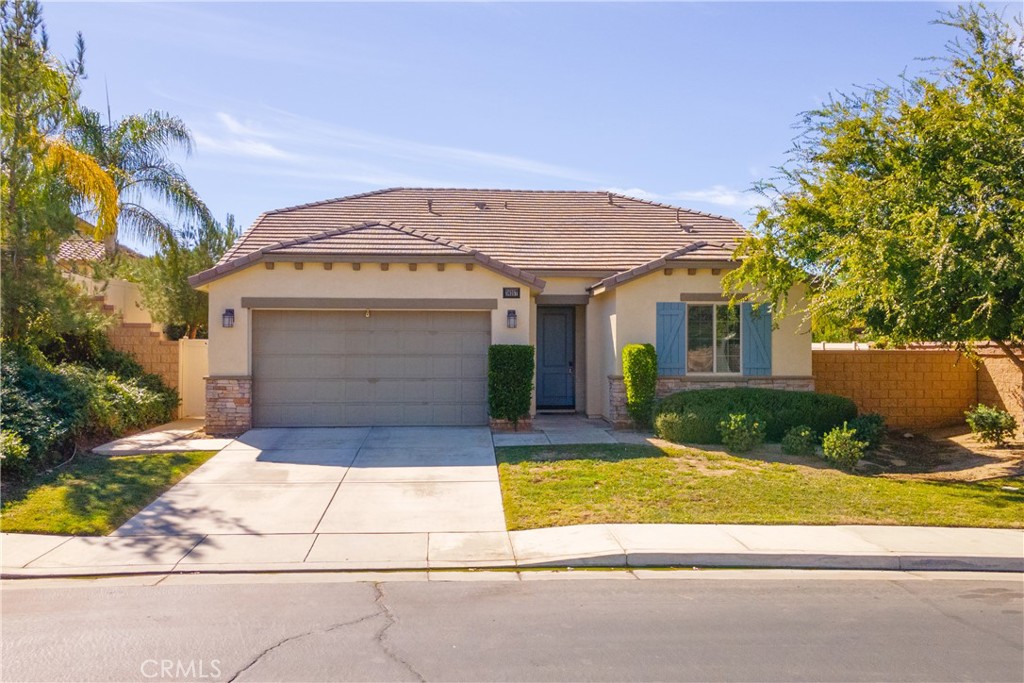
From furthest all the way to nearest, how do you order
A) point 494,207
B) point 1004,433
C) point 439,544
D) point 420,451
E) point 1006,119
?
point 494,207, point 1004,433, point 420,451, point 1006,119, point 439,544

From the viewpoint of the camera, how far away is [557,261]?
16.9 meters

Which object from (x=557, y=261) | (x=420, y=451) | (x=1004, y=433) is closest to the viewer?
(x=420, y=451)

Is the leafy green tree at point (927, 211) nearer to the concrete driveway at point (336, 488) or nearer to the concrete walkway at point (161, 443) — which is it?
the concrete driveway at point (336, 488)

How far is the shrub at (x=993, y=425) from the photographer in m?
14.0

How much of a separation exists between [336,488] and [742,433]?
20.7 ft

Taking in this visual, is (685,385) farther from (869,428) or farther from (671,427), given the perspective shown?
(869,428)

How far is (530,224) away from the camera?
62.3ft

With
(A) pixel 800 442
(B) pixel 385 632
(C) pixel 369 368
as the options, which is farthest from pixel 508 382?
(B) pixel 385 632

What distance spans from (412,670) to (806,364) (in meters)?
12.3

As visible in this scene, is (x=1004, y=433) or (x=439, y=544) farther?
(x=1004, y=433)

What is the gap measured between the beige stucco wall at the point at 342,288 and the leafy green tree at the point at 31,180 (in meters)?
2.55

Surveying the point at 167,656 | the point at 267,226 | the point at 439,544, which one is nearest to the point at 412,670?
the point at 167,656

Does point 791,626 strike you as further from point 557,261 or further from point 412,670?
point 557,261

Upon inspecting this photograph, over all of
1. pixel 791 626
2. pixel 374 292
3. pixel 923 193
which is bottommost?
pixel 791 626
